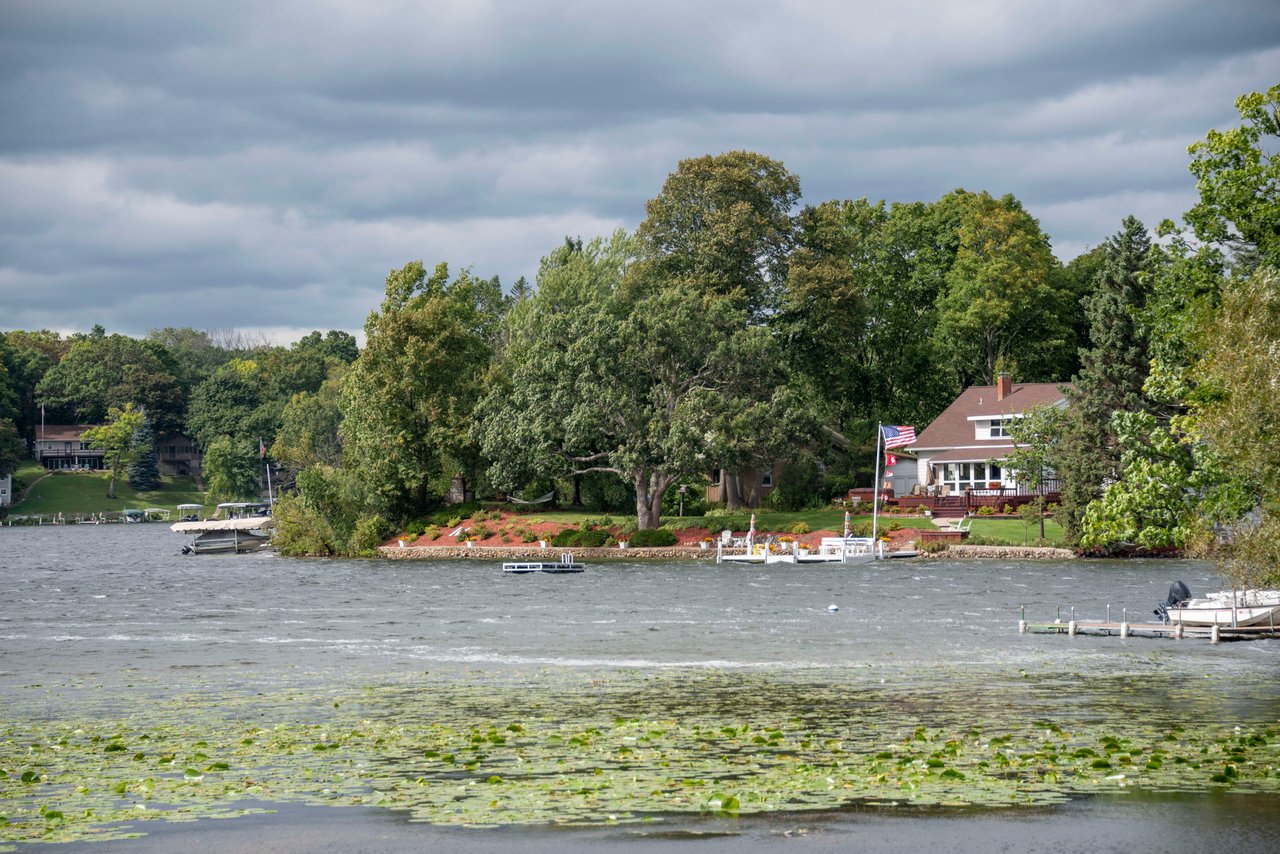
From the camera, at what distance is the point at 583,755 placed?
20641 millimetres

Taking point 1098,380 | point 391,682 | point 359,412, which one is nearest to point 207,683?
point 391,682

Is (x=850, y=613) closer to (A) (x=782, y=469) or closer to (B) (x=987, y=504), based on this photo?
(B) (x=987, y=504)

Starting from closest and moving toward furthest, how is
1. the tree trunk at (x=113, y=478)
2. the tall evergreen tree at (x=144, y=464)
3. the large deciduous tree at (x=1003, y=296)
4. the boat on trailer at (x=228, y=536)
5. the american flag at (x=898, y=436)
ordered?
the american flag at (x=898, y=436)
the boat on trailer at (x=228, y=536)
the large deciduous tree at (x=1003, y=296)
the tree trunk at (x=113, y=478)
the tall evergreen tree at (x=144, y=464)

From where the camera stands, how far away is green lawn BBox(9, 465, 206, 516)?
18788 centimetres

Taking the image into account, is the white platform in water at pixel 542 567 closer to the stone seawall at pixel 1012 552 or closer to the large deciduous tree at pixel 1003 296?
the stone seawall at pixel 1012 552

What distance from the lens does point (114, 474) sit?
191m

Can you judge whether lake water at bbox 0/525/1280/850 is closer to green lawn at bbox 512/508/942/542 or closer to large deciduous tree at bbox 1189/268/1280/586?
Result: large deciduous tree at bbox 1189/268/1280/586

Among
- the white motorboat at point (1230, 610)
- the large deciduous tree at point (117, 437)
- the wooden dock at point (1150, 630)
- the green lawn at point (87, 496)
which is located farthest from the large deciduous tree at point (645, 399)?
the green lawn at point (87, 496)

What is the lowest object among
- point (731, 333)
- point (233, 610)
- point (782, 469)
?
point (233, 610)

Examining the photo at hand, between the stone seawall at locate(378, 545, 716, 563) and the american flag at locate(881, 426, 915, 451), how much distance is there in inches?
591

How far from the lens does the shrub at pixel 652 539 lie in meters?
88.6

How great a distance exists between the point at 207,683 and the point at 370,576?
43.7m

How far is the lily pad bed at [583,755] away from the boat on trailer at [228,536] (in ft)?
260

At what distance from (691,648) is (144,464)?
556 ft
